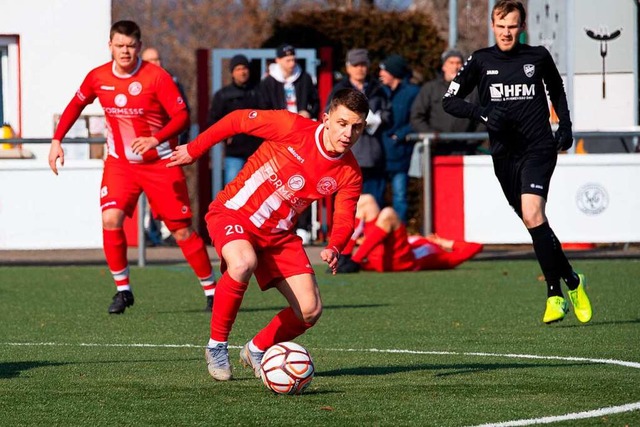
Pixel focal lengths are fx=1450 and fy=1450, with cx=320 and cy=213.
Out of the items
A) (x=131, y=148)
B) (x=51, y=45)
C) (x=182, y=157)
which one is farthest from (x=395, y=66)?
(x=182, y=157)

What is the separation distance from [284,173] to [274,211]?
0.21 m

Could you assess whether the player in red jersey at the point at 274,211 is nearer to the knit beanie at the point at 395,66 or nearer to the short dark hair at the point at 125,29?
the short dark hair at the point at 125,29

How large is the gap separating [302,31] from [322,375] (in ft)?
53.2

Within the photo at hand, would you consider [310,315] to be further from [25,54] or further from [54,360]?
[25,54]

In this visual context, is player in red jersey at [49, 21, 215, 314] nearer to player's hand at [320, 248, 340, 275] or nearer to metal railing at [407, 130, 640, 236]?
player's hand at [320, 248, 340, 275]

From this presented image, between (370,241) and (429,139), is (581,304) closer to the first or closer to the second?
(370,241)

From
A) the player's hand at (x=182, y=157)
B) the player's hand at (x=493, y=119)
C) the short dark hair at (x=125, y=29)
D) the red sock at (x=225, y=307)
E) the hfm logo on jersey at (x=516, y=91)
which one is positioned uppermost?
the short dark hair at (x=125, y=29)

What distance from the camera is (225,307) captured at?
7418mm

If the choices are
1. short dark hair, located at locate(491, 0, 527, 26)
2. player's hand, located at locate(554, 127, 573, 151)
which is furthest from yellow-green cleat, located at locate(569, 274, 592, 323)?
short dark hair, located at locate(491, 0, 527, 26)

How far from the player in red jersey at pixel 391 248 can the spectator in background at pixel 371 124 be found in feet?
2.25

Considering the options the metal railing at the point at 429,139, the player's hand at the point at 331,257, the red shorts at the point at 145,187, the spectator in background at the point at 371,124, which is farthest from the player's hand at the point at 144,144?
the metal railing at the point at 429,139

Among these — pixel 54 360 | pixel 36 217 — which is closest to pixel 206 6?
pixel 36 217

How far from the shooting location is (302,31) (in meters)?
23.4

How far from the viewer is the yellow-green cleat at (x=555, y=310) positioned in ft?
31.7
